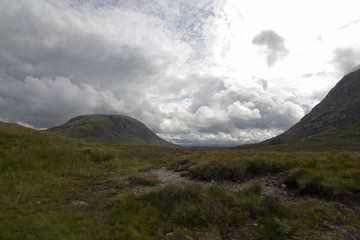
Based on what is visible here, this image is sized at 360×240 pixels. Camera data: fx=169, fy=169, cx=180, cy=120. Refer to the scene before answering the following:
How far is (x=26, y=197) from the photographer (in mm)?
7289

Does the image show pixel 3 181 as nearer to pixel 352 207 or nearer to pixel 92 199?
pixel 92 199

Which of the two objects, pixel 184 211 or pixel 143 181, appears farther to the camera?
pixel 143 181

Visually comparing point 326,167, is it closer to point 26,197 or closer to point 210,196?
point 210,196

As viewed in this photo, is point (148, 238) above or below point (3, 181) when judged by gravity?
below

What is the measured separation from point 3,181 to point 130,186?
6.60 meters

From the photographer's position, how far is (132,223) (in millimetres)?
5406

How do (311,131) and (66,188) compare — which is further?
(311,131)

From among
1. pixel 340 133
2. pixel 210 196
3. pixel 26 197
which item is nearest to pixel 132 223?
pixel 210 196

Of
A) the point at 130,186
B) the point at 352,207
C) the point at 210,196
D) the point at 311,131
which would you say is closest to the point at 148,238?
the point at 210,196

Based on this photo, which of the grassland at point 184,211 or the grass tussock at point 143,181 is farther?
the grass tussock at point 143,181

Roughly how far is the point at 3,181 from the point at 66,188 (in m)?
3.22

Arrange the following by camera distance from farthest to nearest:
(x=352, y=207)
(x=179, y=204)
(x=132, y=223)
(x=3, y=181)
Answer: (x=3, y=181) → (x=179, y=204) → (x=352, y=207) → (x=132, y=223)

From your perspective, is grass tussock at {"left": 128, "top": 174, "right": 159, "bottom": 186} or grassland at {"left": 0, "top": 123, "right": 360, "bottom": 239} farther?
grass tussock at {"left": 128, "top": 174, "right": 159, "bottom": 186}

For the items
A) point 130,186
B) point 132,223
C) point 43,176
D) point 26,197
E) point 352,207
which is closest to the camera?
point 132,223
